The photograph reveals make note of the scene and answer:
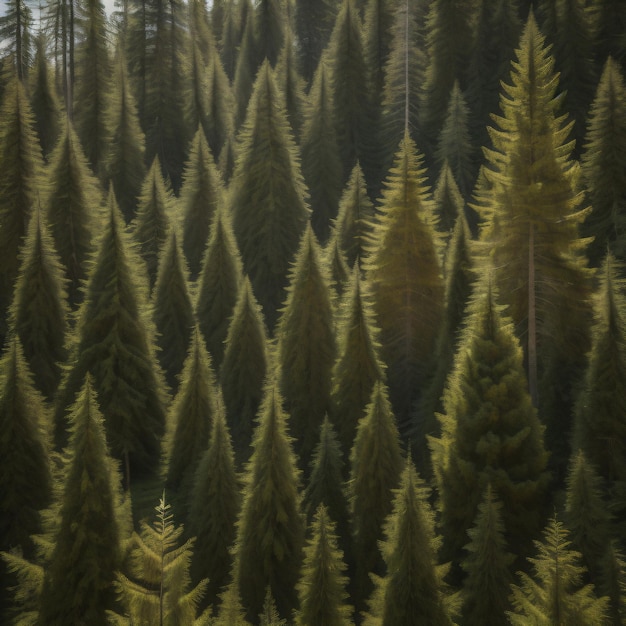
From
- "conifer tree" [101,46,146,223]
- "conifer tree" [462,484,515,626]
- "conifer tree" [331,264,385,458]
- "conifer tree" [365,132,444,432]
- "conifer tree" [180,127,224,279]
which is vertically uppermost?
"conifer tree" [101,46,146,223]

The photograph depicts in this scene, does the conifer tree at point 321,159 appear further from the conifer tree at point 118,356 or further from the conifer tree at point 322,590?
the conifer tree at point 322,590

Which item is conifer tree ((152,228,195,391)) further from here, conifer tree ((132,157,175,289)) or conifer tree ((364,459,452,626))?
conifer tree ((364,459,452,626))

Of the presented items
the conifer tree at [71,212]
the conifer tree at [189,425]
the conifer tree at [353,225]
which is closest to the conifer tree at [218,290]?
the conifer tree at [353,225]

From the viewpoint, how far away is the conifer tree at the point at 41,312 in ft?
123

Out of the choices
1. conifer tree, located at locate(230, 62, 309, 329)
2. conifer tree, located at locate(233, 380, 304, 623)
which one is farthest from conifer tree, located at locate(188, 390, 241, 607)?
conifer tree, located at locate(230, 62, 309, 329)

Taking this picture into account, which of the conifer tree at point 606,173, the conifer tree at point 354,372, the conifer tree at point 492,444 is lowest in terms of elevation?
the conifer tree at point 492,444

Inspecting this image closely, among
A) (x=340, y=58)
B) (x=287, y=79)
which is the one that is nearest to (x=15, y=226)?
(x=287, y=79)

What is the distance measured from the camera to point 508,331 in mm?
24906

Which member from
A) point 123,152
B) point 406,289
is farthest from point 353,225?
point 123,152

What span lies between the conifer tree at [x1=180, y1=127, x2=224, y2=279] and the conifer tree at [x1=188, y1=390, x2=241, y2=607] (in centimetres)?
2430

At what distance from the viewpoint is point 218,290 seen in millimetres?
41594

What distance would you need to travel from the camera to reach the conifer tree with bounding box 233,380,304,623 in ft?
82.4

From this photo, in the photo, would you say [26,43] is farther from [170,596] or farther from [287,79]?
[170,596]

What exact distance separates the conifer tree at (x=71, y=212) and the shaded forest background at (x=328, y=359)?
174 millimetres
